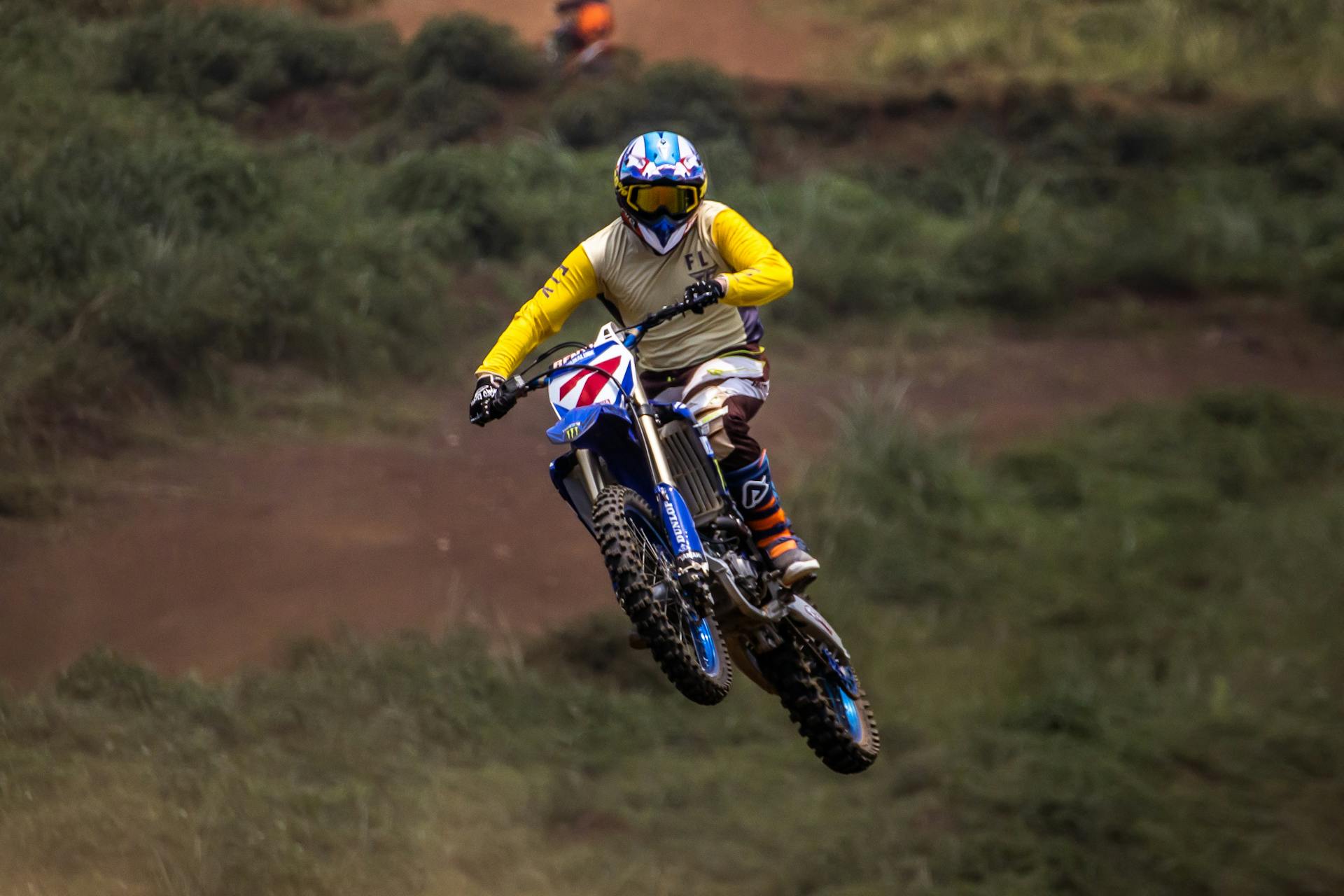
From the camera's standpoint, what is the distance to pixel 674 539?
8.20m

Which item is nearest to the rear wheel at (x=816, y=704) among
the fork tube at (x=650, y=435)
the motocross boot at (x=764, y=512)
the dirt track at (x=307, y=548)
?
the motocross boot at (x=764, y=512)

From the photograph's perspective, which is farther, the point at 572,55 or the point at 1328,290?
the point at 1328,290

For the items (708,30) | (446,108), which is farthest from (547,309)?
(708,30)

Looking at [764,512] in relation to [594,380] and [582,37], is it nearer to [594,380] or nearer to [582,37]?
[594,380]

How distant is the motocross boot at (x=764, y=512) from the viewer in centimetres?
907

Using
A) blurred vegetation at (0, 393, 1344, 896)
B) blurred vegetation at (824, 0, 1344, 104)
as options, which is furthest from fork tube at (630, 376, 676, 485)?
blurred vegetation at (824, 0, 1344, 104)

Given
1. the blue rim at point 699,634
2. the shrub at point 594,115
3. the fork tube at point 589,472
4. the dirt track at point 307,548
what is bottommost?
the dirt track at point 307,548

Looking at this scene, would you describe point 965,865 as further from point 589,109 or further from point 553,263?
point 589,109

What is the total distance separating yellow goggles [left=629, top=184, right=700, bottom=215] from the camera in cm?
833

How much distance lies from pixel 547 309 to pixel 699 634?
1.89 meters

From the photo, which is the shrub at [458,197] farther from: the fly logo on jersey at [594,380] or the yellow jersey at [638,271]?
the fly logo on jersey at [594,380]

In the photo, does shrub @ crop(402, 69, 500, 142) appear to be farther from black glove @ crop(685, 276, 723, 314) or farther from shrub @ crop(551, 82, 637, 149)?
black glove @ crop(685, 276, 723, 314)

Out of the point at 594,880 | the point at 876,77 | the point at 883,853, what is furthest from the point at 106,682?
the point at 876,77

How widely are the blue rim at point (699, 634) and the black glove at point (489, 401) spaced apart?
826 mm
